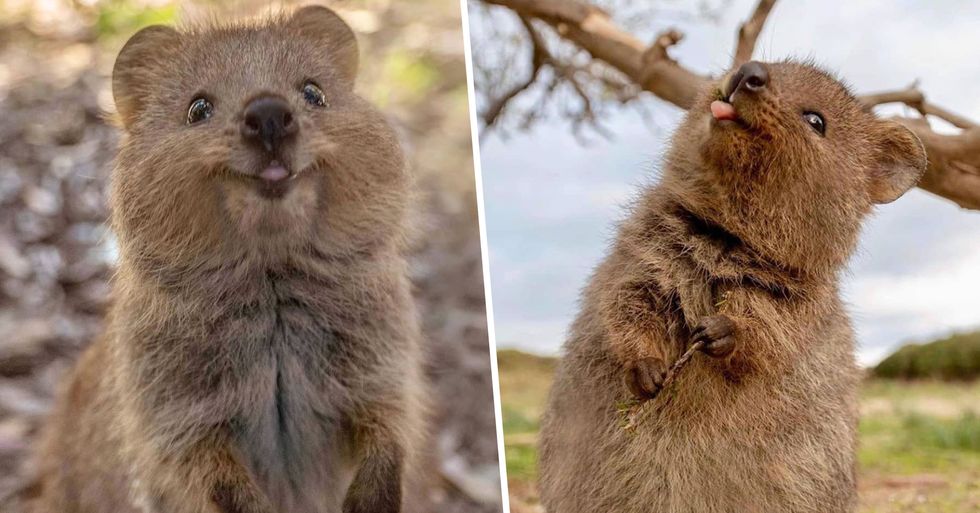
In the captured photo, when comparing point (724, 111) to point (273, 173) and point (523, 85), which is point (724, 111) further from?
point (523, 85)

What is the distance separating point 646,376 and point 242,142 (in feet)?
3.02

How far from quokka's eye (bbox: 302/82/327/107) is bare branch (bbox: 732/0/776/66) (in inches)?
38.3

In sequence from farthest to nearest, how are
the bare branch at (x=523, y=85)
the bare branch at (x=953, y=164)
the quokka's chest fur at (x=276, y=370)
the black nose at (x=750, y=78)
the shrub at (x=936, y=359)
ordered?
the bare branch at (x=523, y=85), the shrub at (x=936, y=359), the bare branch at (x=953, y=164), the quokka's chest fur at (x=276, y=370), the black nose at (x=750, y=78)

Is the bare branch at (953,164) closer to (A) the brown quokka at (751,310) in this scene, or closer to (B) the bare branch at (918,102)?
(B) the bare branch at (918,102)

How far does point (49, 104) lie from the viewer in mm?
2244

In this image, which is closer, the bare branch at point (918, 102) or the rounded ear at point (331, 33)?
the rounded ear at point (331, 33)

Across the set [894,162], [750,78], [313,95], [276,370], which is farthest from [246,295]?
[894,162]

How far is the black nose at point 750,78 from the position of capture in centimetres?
189

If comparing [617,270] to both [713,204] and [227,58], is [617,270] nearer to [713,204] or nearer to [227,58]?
[713,204]

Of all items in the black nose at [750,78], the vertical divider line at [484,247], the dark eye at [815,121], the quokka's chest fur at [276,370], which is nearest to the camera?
the black nose at [750,78]

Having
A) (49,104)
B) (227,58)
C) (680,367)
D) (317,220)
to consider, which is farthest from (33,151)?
(680,367)

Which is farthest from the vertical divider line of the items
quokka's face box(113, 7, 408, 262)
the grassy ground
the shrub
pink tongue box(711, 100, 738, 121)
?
the shrub

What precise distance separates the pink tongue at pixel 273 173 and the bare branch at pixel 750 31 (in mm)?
1098

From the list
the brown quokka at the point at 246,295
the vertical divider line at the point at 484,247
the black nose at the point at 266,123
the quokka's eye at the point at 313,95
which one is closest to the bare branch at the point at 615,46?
the vertical divider line at the point at 484,247
